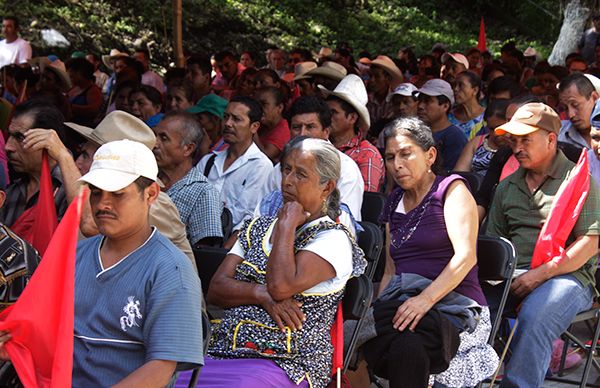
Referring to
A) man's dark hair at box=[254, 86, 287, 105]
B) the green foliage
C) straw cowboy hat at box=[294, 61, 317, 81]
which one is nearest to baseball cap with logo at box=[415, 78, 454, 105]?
man's dark hair at box=[254, 86, 287, 105]

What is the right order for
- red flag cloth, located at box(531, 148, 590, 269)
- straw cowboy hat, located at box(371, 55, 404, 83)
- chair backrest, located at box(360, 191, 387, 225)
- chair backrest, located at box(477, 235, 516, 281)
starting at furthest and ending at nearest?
straw cowboy hat, located at box(371, 55, 404, 83)
chair backrest, located at box(360, 191, 387, 225)
red flag cloth, located at box(531, 148, 590, 269)
chair backrest, located at box(477, 235, 516, 281)

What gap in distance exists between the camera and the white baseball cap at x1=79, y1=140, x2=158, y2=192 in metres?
3.37

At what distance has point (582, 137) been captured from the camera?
659cm

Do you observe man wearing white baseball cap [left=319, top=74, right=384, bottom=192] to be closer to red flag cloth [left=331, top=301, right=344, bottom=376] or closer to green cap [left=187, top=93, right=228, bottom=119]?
green cap [left=187, top=93, right=228, bottom=119]

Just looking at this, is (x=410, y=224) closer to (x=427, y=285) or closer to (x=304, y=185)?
(x=427, y=285)

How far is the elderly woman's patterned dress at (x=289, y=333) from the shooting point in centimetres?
389

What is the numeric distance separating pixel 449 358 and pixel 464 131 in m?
4.27

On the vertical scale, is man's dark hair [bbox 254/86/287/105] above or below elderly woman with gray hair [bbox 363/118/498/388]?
below

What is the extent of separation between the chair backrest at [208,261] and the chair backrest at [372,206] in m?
1.35

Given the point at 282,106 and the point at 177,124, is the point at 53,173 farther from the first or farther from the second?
the point at 282,106

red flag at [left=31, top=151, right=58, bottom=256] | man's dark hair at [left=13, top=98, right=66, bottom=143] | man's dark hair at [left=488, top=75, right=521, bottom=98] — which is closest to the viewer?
red flag at [left=31, top=151, right=58, bottom=256]

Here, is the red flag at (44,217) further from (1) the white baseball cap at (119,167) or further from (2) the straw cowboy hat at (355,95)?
(2) the straw cowboy hat at (355,95)

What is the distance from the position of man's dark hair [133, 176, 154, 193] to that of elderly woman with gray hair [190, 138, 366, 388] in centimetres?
67

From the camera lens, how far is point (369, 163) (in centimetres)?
630
